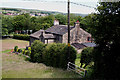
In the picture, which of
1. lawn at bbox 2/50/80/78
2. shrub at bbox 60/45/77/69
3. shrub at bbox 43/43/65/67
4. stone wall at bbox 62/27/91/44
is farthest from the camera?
stone wall at bbox 62/27/91/44

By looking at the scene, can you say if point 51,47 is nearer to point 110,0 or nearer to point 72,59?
point 72,59

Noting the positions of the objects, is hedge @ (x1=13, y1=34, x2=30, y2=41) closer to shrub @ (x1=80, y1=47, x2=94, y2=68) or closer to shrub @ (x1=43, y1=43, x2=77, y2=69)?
shrub @ (x1=43, y1=43, x2=77, y2=69)

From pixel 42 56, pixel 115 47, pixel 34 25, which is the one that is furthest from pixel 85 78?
pixel 34 25

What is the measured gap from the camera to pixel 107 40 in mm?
9492

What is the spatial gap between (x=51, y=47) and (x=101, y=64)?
10017mm

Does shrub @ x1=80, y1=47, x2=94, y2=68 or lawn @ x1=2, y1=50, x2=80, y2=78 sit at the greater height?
shrub @ x1=80, y1=47, x2=94, y2=68

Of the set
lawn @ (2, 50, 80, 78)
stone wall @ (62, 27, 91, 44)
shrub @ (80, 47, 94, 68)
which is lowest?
lawn @ (2, 50, 80, 78)

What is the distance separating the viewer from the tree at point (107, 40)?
29.6ft

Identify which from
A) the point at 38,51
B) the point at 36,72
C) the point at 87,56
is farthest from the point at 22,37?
the point at 36,72

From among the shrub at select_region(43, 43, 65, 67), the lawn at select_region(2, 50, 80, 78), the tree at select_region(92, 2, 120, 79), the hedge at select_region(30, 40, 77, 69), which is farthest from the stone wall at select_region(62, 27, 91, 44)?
the tree at select_region(92, 2, 120, 79)

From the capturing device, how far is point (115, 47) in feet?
29.5

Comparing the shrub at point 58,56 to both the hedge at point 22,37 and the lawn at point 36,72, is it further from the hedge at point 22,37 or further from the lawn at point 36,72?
the hedge at point 22,37

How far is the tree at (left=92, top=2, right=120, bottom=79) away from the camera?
901 cm

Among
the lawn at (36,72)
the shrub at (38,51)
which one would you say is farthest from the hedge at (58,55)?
the lawn at (36,72)
